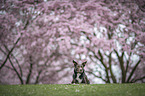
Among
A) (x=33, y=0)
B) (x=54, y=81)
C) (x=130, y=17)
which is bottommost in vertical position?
(x=54, y=81)

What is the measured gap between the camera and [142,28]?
41.1 ft

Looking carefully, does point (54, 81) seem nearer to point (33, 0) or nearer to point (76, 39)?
point (76, 39)

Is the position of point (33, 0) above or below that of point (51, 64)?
above

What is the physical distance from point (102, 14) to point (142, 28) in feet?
13.8

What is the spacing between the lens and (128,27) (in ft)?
40.1

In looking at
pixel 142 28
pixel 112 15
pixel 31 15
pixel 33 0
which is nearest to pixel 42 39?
pixel 31 15

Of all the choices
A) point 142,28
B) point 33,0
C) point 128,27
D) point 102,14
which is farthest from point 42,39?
point 142,28

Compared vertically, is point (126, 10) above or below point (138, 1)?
below

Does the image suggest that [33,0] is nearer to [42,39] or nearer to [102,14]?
[42,39]

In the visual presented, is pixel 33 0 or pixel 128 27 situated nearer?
pixel 128 27

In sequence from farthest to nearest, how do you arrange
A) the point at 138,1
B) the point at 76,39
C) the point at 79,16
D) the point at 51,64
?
the point at 51,64 → the point at 76,39 → the point at 138,1 → the point at 79,16

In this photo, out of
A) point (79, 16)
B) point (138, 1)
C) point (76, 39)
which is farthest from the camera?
point (76, 39)

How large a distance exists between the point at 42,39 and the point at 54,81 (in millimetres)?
Result: 7574

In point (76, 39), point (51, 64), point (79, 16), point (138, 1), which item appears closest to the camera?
point (79, 16)
